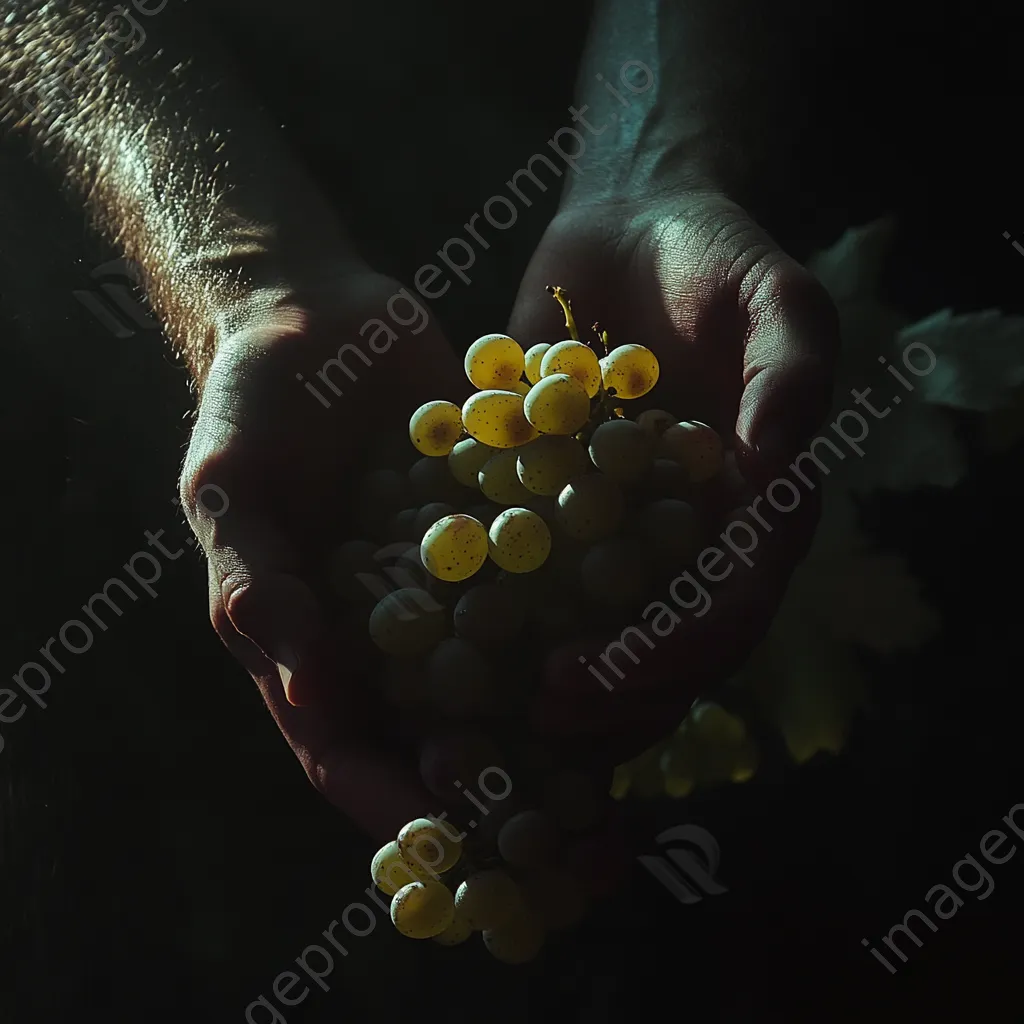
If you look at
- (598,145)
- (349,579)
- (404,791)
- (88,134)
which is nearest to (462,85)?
(598,145)

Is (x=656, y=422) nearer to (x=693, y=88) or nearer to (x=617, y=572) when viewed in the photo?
(x=617, y=572)

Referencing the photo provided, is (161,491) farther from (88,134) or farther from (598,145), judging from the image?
(598,145)

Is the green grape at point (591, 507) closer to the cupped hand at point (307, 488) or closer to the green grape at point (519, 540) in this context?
the green grape at point (519, 540)

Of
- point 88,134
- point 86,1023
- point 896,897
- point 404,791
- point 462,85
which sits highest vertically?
point 88,134

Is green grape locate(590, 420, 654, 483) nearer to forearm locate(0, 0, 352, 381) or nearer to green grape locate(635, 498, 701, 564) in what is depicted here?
green grape locate(635, 498, 701, 564)
